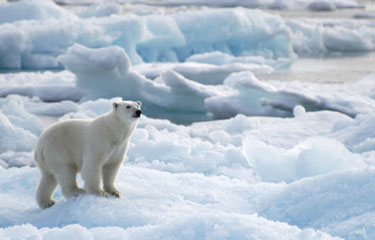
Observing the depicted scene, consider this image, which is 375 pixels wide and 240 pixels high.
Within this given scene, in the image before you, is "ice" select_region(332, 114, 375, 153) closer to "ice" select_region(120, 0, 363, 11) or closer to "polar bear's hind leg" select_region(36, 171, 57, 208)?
"polar bear's hind leg" select_region(36, 171, 57, 208)

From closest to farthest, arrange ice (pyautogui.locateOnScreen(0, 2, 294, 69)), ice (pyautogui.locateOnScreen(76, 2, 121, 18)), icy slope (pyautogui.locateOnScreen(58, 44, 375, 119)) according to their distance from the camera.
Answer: icy slope (pyautogui.locateOnScreen(58, 44, 375, 119)) → ice (pyautogui.locateOnScreen(0, 2, 294, 69)) → ice (pyautogui.locateOnScreen(76, 2, 121, 18))

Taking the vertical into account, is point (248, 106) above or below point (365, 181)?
below

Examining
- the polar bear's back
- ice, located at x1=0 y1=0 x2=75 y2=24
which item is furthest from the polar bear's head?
ice, located at x1=0 y1=0 x2=75 y2=24

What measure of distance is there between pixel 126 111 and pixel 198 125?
17.7 ft

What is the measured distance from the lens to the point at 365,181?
2893 mm

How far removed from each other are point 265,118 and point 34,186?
18.1ft

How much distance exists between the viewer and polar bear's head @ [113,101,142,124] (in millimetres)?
2963

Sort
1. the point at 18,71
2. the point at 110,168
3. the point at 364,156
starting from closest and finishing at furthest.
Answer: the point at 110,168, the point at 364,156, the point at 18,71

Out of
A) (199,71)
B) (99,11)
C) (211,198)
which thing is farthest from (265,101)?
(99,11)

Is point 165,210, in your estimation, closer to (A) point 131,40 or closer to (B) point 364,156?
(B) point 364,156

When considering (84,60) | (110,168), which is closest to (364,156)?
(110,168)

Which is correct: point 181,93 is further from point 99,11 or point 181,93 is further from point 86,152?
point 99,11

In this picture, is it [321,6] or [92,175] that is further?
[321,6]

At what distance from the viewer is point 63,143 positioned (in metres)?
3.07
